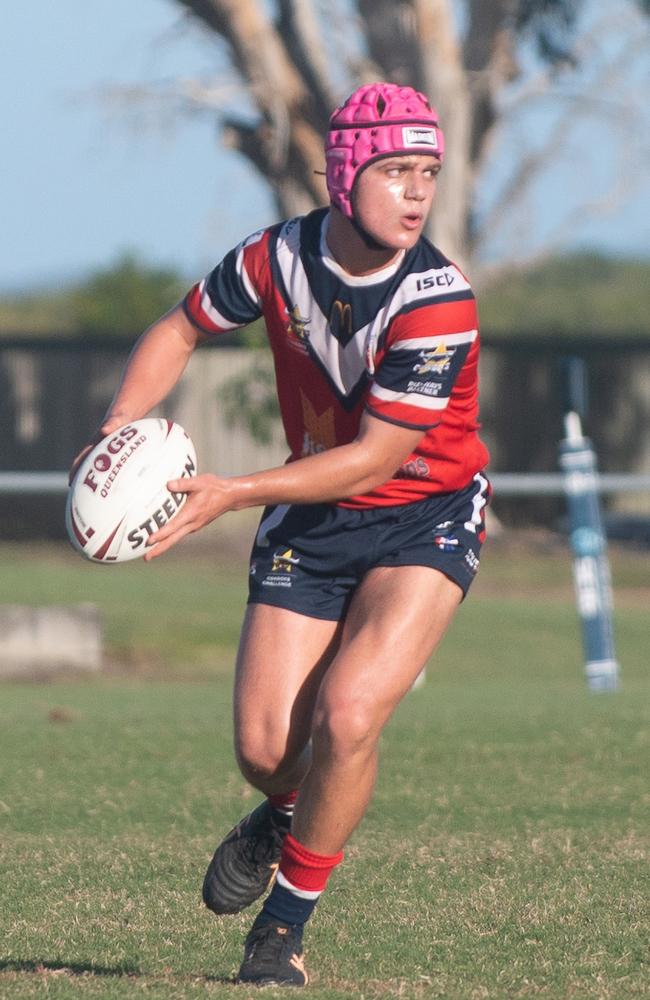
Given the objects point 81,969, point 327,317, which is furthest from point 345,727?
point 327,317

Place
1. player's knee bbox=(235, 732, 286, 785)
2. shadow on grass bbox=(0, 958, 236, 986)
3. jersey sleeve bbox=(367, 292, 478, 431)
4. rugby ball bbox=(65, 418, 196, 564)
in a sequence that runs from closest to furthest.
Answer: rugby ball bbox=(65, 418, 196, 564) < shadow on grass bbox=(0, 958, 236, 986) < jersey sleeve bbox=(367, 292, 478, 431) < player's knee bbox=(235, 732, 286, 785)

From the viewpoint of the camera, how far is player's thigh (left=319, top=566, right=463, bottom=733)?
478 cm

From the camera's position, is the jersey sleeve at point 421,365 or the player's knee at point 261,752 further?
the player's knee at point 261,752

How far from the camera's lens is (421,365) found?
16.2ft

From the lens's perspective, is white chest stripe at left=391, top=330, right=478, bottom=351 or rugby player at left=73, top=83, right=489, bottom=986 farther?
white chest stripe at left=391, top=330, right=478, bottom=351

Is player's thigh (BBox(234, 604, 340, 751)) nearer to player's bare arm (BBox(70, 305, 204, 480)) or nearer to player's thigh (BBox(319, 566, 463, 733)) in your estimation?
player's thigh (BBox(319, 566, 463, 733))

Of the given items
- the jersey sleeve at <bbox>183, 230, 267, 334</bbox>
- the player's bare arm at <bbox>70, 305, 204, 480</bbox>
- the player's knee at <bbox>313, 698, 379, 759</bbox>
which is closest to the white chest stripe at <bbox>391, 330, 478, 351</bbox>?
the jersey sleeve at <bbox>183, 230, 267, 334</bbox>

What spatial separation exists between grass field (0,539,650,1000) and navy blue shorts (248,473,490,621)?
3.33 feet

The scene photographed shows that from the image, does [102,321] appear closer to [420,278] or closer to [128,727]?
[128,727]

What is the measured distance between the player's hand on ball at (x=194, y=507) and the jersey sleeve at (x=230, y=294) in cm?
97

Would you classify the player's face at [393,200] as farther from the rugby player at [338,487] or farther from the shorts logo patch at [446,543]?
the shorts logo patch at [446,543]

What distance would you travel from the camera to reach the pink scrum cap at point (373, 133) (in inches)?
195

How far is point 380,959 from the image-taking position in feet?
16.3

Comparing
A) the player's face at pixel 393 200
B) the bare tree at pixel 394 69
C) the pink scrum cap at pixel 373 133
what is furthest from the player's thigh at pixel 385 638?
the bare tree at pixel 394 69
